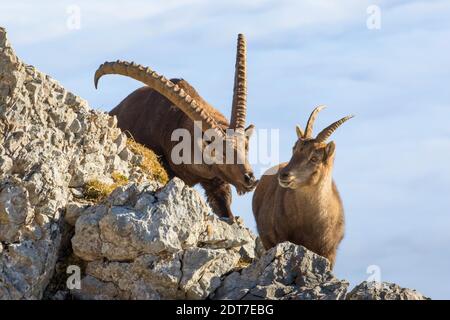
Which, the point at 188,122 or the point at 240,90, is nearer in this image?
the point at 240,90

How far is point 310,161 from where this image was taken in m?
21.7

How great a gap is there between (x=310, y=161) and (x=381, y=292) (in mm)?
4042

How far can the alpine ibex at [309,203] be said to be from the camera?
2173 centimetres

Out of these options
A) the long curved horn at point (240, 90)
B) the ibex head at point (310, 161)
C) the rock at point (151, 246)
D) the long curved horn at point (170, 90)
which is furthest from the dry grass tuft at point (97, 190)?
the long curved horn at point (240, 90)

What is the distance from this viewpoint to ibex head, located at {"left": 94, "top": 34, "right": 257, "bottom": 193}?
26141 millimetres

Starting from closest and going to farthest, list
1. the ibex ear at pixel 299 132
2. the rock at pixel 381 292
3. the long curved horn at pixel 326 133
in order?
1. the rock at pixel 381 292
2. the long curved horn at pixel 326 133
3. the ibex ear at pixel 299 132

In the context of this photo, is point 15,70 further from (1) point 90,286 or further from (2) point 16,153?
(1) point 90,286

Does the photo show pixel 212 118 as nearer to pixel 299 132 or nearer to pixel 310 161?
pixel 299 132

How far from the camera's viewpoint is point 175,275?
1878 cm

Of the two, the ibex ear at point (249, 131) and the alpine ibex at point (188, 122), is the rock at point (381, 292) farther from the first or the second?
the ibex ear at point (249, 131)

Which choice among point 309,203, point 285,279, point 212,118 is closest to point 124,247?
point 285,279
